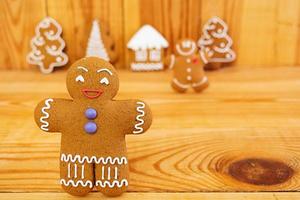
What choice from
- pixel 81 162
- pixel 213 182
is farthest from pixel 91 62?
pixel 213 182

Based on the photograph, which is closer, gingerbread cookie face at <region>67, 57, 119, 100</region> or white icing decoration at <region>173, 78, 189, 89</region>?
gingerbread cookie face at <region>67, 57, 119, 100</region>

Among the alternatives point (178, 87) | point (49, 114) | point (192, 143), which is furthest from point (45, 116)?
point (178, 87)

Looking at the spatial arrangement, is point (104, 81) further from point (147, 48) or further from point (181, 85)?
point (147, 48)

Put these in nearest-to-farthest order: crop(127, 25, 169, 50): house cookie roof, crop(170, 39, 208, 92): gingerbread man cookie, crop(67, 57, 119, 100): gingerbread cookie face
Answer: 1. crop(67, 57, 119, 100): gingerbread cookie face
2. crop(170, 39, 208, 92): gingerbread man cookie
3. crop(127, 25, 169, 50): house cookie roof

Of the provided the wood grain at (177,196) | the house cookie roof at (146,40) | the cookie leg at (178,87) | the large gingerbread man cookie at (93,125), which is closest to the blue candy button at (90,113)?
the large gingerbread man cookie at (93,125)

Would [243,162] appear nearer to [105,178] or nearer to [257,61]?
[105,178]

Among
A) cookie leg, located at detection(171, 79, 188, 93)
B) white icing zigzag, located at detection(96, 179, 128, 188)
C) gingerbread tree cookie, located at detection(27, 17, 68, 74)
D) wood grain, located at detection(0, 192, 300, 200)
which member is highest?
gingerbread tree cookie, located at detection(27, 17, 68, 74)

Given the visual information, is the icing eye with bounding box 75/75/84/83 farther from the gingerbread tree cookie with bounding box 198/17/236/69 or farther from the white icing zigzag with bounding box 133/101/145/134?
the gingerbread tree cookie with bounding box 198/17/236/69

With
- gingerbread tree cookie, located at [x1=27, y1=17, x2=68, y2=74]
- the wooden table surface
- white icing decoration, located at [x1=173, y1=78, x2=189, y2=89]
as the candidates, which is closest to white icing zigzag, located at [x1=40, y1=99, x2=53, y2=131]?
the wooden table surface

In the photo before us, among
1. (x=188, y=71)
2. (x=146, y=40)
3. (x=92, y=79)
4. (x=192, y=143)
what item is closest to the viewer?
(x=92, y=79)
